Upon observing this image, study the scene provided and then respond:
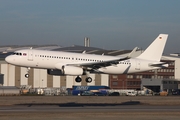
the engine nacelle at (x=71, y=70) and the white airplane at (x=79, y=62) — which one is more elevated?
the white airplane at (x=79, y=62)

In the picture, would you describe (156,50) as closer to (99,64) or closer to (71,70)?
(99,64)

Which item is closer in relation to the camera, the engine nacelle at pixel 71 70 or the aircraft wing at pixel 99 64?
the engine nacelle at pixel 71 70

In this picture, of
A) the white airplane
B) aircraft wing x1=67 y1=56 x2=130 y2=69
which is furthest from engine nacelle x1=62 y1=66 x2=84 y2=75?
aircraft wing x1=67 y1=56 x2=130 y2=69

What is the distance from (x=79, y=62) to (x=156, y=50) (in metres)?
14.2

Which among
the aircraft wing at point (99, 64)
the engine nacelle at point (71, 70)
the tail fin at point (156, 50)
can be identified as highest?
the tail fin at point (156, 50)

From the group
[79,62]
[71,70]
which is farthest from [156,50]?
[71,70]

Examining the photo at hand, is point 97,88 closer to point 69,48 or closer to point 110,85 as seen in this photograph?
point 110,85

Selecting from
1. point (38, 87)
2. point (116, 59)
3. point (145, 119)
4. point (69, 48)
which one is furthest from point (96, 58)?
point (69, 48)

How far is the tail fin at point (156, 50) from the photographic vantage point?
70.4 metres

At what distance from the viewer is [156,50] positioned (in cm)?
7144

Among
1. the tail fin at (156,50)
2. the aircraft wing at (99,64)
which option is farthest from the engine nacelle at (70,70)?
the tail fin at (156,50)

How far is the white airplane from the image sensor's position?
6162 cm

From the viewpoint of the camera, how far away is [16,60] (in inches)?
2429

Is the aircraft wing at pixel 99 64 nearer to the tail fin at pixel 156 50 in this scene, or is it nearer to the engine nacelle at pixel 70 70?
the engine nacelle at pixel 70 70
